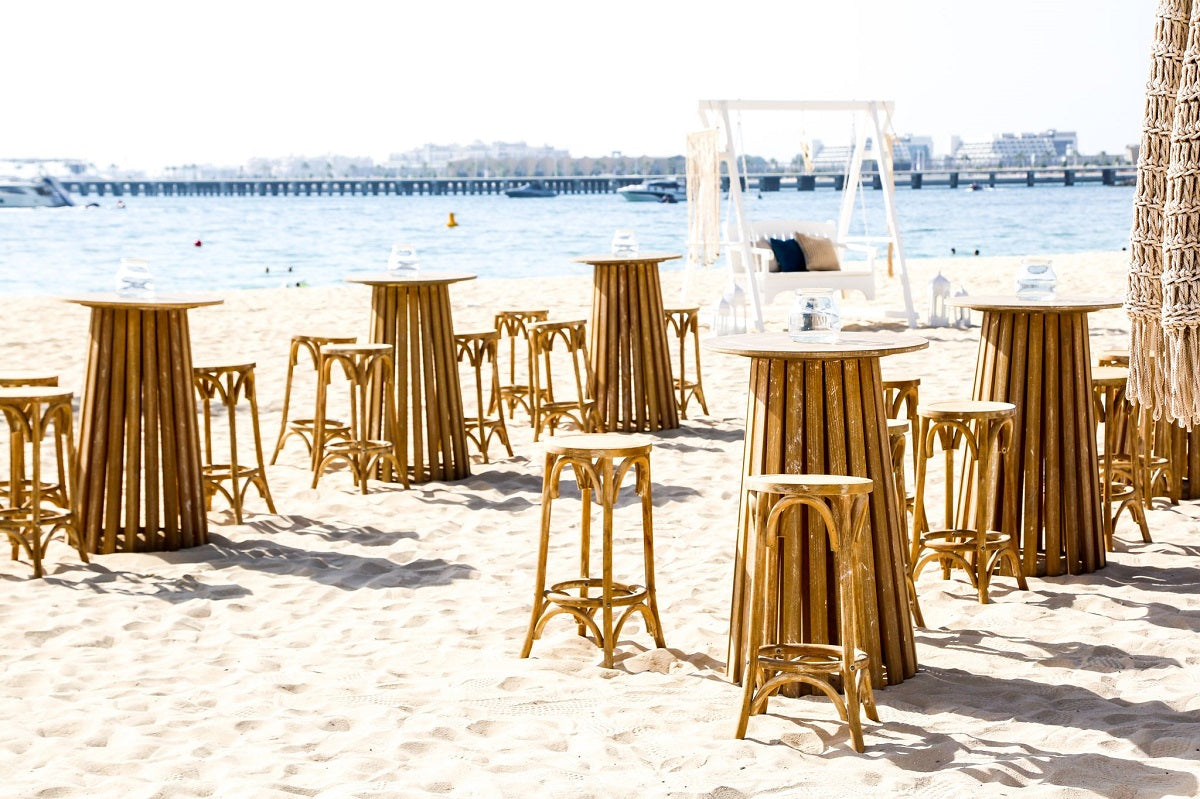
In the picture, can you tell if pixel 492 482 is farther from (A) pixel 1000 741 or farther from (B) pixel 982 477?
(A) pixel 1000 741

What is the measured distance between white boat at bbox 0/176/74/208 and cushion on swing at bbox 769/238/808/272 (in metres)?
69.8

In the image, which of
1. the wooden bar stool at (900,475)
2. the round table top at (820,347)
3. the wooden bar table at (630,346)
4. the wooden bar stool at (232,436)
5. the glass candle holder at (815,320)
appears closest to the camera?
the round table top at (820,347)

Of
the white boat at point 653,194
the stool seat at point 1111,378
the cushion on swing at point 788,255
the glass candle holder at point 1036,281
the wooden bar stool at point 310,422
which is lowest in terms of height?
the wooden bar stool at point 310,422

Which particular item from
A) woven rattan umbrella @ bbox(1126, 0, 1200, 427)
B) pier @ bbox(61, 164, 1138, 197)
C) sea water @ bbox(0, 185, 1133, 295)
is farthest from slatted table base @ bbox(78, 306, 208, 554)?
pier @ bbox(61, 164, 1138, 197)

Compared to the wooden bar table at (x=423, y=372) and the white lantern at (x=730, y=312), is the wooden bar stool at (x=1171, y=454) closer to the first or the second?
the wooden bar table at (x=423, y=372)

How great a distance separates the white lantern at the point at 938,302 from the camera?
40.0ft

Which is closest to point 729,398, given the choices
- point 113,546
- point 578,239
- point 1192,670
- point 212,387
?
point 212,387

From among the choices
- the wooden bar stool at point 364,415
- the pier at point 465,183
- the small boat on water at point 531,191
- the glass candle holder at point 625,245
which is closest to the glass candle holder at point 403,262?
the wooden bar stool at point 364,415

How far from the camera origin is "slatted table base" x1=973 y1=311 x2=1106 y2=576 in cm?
450

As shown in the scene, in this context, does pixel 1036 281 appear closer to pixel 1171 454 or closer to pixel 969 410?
pixel 969 410

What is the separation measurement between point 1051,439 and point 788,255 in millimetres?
7311

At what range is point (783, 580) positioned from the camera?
11.1 ft

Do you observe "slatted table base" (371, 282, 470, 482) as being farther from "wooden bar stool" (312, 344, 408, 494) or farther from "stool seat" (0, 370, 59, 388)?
"stool seat" (0, 370, 59, 388)

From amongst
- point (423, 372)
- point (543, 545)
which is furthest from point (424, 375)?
point (543, 545)
